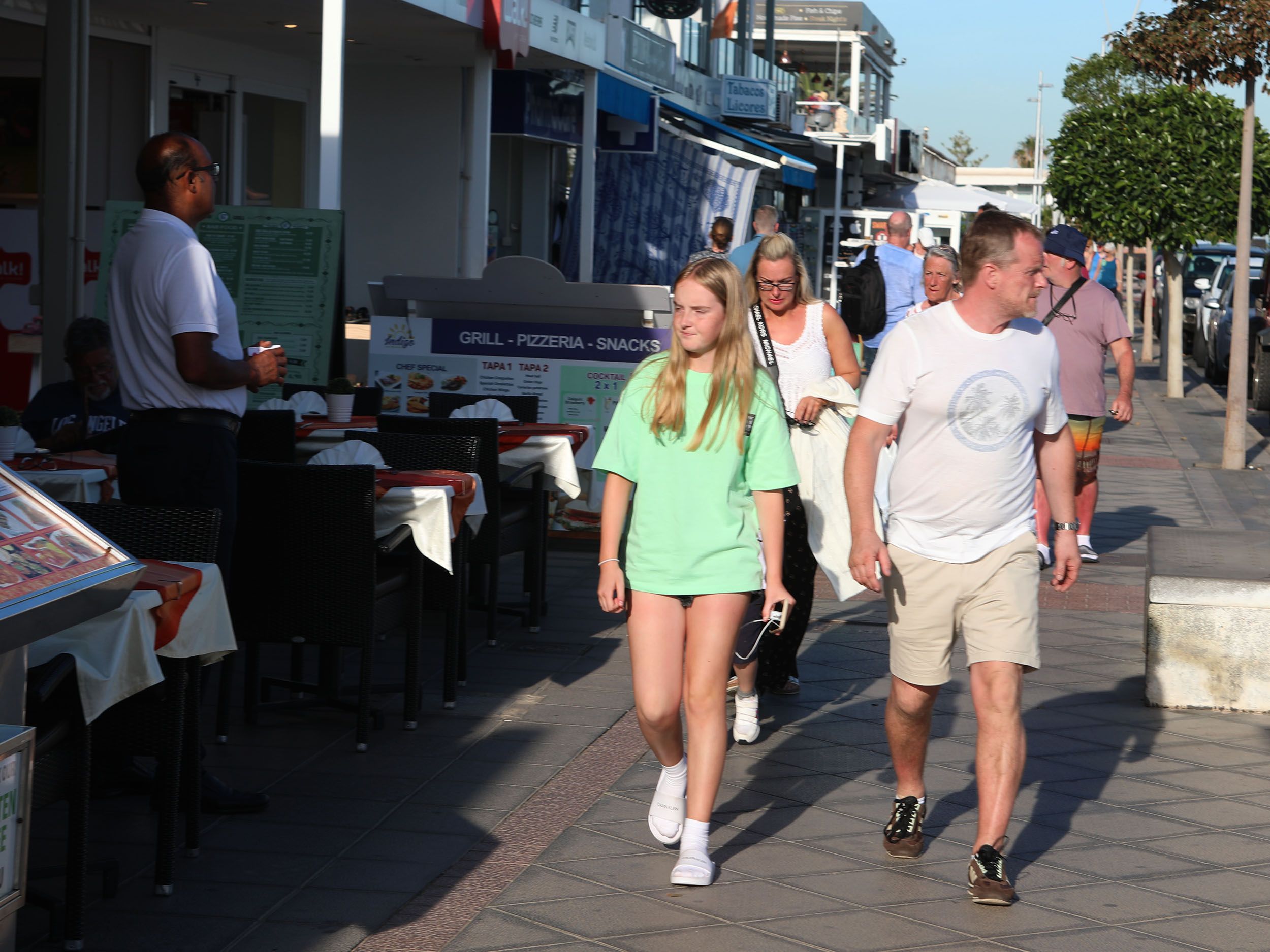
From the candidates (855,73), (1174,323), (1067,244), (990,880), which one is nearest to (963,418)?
(990,880)

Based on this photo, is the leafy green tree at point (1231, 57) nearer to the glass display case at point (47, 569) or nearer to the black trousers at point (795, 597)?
the black trousers at point (795, 597)

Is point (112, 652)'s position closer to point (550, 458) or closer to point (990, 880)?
point (990, 880)

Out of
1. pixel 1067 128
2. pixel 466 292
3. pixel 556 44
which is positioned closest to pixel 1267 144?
pixel 1067 128

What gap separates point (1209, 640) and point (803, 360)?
2117 mm

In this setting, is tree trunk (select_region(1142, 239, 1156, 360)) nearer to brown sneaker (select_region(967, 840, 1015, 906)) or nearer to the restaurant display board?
the restaurant display board

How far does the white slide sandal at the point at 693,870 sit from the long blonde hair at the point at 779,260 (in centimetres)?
236

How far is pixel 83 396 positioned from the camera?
22.9ft

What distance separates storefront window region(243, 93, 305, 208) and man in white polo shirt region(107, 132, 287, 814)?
11982 mm

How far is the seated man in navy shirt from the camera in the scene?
6.86 metres

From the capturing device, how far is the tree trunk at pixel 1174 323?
813 inches

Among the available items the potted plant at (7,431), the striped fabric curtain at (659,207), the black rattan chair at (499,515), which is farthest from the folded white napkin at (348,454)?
the striped fabric curtain at (659,207)

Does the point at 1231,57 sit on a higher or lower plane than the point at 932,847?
higher

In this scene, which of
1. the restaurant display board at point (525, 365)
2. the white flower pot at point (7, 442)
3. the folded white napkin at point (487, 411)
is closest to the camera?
the white flower pot at point (7, 442)

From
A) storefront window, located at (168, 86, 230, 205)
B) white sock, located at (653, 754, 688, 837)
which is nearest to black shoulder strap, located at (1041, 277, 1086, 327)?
white sock, located at (653, 754, 688, 837)
